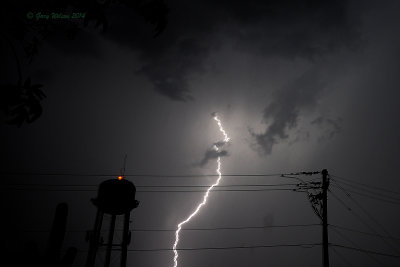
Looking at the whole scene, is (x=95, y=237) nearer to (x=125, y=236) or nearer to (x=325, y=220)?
(x=125, y=236)

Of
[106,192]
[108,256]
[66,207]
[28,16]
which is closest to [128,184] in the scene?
[106,192]

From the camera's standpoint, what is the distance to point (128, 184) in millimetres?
17781

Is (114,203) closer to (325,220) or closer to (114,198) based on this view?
(114,198)

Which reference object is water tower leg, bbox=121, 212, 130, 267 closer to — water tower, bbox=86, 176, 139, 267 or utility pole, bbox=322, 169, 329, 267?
water tower, bbox=86, 176, 139, 267

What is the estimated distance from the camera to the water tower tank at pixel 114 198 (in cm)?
1711

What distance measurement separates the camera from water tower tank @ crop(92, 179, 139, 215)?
56.1 ft

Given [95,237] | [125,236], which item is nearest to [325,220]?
[125,236]

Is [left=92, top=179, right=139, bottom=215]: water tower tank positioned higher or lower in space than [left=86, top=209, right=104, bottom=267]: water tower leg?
higher

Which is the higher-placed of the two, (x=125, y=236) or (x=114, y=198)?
(x=114, y=198)

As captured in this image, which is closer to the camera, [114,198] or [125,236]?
[114,198]

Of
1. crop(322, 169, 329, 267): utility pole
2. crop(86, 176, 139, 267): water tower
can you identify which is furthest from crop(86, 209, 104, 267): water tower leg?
crop(322, 169, 329, 267): utility pole

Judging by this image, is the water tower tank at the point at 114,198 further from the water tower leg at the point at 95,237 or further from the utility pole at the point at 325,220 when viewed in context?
the utility pole at the point at 325,220

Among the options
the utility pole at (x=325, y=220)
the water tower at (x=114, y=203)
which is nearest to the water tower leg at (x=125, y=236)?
the water tower at (x=114, y=203)

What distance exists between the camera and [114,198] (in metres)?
17.1
